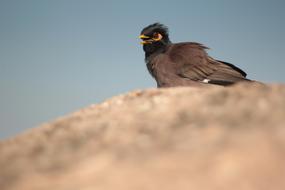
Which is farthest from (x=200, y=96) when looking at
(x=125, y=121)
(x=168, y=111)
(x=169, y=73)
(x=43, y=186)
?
(x=169, y=73)

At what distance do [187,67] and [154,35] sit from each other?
1.79 meters

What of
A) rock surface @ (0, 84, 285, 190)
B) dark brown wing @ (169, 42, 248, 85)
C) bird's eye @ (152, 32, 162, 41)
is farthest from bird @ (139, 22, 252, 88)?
rock surface @ (0, 84, 285, 190)

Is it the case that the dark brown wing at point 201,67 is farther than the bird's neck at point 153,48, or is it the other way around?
the bird's neck at point 153,48

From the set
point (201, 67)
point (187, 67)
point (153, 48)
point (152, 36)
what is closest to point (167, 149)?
point (187, 67)

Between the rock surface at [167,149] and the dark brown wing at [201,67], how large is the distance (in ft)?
15.8

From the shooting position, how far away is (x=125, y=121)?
3.29 m

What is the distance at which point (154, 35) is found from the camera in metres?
9.78

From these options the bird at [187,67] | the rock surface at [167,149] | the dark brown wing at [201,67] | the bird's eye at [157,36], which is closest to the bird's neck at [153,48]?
the bird at [187,67]

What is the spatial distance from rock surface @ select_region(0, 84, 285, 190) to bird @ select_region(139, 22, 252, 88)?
4.74 meters

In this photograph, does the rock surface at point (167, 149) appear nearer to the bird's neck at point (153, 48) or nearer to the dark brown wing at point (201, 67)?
the dark brown wing at point (201, 67)

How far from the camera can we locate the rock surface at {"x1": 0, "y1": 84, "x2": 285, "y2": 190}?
1.96 m

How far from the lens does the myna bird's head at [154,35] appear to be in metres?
9.61

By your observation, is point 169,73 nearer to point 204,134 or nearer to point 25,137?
point 25,137

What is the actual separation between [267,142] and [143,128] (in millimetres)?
1071
